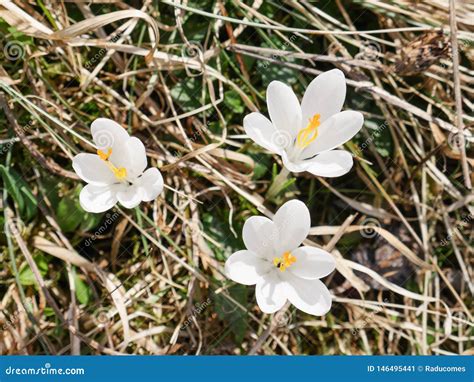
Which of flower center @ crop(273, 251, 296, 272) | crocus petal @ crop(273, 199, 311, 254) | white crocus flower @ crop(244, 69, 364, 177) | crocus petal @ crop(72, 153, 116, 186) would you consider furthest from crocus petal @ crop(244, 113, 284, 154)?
crocus petal @ crop(72, 153, 116, 186)

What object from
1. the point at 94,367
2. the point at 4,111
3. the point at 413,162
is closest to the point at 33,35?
the point at 4,111

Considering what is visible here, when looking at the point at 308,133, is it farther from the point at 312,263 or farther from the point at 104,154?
the point at 104,154

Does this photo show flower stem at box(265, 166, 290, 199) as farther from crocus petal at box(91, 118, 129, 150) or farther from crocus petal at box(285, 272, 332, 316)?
crocus petal at box(91, 118, 129, 150)

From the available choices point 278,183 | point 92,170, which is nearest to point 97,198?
point 92,170

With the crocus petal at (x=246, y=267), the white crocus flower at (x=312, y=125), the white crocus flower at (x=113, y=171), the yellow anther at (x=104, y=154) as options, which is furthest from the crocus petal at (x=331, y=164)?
the yellow anther at (x=104, y=154)

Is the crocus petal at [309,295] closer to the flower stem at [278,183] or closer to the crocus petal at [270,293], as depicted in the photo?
the crocus petal at [270,293]

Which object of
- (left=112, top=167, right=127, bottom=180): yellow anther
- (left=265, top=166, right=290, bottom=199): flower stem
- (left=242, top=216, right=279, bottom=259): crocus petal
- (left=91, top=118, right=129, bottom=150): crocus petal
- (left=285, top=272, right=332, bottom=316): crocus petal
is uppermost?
(left=91, top=118, right=129, bottom=150): crocus petal

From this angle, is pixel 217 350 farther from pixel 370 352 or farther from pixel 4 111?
pixel 4 111
